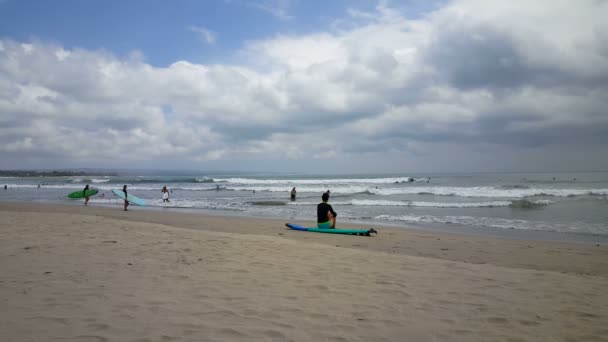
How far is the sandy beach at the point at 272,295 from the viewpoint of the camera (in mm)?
3324

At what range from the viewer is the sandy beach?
10.9 ft

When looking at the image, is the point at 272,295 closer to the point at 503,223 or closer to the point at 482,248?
the point at 482,248

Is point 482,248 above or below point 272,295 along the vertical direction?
below

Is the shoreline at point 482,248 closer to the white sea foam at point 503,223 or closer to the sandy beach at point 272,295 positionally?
the sandy beach at point 272,295

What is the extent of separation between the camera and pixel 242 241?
798 centimetres

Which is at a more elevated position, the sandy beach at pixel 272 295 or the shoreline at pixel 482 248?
the sandy beach at pixel 272 295

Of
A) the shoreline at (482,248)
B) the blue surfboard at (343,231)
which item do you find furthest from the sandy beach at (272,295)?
the blue surfboard at (343,231)

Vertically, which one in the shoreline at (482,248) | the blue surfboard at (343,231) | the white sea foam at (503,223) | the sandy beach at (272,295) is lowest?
the white sea foam at (503,223)

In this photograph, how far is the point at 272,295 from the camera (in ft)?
14.1

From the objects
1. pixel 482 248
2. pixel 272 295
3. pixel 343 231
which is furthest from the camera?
pixel 343 231

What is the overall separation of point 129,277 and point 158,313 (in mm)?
1520

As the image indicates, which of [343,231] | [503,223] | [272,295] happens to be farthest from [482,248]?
[272,295]

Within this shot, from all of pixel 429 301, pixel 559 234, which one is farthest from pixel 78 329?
pixel 559 234

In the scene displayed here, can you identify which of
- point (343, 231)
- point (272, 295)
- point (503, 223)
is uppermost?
point (272, 295)
